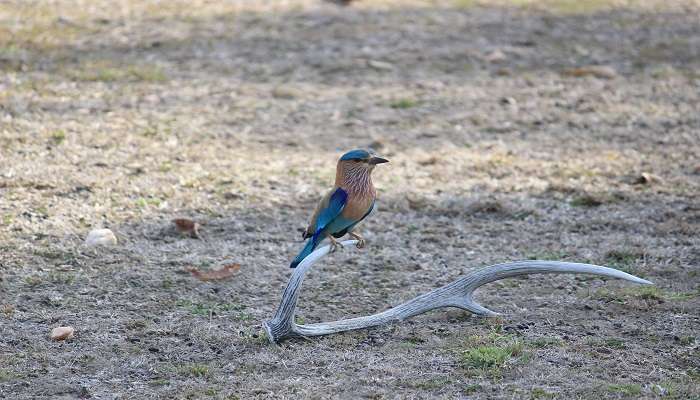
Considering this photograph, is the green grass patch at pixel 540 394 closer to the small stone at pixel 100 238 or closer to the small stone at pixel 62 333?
the small stone at pixel 62 333

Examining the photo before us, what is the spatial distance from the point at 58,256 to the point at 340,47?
4.87 meters

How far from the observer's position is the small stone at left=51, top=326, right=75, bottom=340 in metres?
4.53

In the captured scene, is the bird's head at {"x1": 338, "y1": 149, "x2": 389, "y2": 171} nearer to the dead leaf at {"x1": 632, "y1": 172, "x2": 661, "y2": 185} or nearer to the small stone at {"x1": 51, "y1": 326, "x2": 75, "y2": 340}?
the small stone at {"x1": 51, "y1": 326, "x2": 75, "y2": 340}

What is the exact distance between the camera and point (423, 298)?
480 cm

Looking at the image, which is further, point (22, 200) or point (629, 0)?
point (629, 0)

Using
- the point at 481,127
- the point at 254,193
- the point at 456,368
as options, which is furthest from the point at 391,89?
the point at 456,368

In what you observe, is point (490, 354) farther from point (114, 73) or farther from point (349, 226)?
point (114, 73)

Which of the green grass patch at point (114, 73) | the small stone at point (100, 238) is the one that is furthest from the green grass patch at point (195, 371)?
the green grass patch at point (114, 73)

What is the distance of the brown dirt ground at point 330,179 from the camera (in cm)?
439

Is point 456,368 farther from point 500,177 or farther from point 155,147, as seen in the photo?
point 155,147

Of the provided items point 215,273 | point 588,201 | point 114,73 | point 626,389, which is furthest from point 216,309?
point 114,73

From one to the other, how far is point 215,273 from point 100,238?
73 centimetres

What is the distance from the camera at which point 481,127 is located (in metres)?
8.16

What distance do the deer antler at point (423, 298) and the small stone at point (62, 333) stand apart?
84 centimetres
